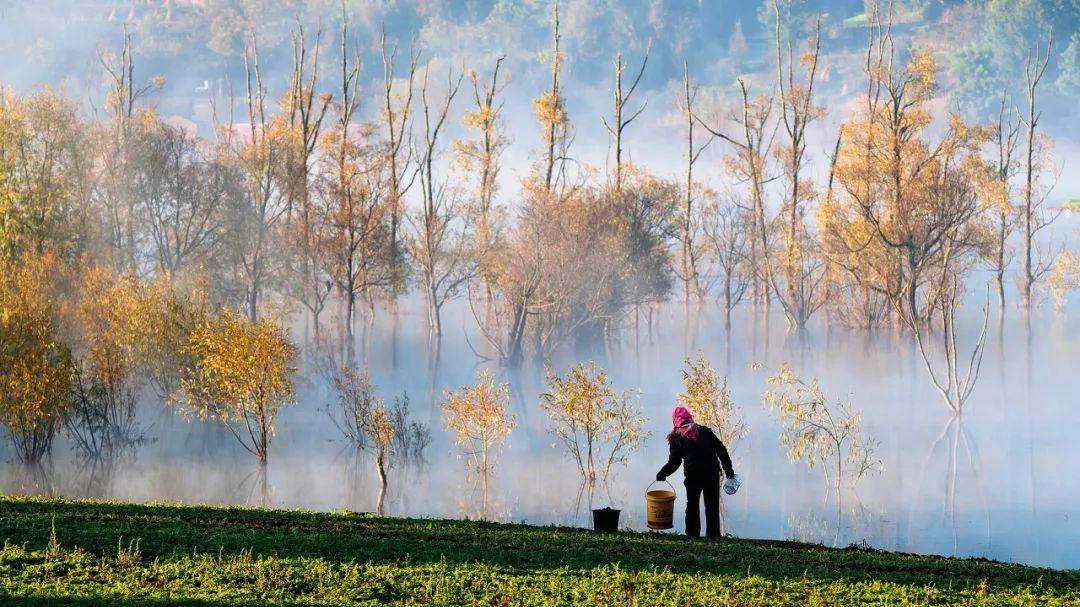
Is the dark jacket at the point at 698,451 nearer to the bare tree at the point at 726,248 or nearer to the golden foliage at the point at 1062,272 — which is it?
the bare tree at the point at 726,248

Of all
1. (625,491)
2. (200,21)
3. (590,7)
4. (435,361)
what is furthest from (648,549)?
(200,21)

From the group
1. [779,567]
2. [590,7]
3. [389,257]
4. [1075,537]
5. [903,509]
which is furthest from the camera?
[590,7]

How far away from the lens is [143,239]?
2019 inches

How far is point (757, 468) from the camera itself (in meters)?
31.7

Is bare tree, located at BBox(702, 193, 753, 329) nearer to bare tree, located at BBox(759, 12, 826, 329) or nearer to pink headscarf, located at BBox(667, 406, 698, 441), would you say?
bare tree, located at BBox(759, 12, 826, 329)

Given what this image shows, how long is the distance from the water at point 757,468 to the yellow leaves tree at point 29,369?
1138 mm

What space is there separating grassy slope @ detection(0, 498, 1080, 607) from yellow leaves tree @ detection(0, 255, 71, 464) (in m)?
13.4

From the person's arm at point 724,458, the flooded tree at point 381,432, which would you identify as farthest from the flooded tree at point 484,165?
the person's arm at point 724,458

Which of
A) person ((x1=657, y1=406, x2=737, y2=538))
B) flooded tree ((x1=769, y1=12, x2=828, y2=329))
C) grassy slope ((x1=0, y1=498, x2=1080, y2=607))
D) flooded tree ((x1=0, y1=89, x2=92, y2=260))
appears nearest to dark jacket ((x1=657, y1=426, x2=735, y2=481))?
person ((x1=657, y1=406, x2=737, y2=538))

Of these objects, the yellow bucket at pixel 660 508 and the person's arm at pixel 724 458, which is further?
the yellow bucket at pixel 660 508

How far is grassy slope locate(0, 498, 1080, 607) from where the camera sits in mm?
12227

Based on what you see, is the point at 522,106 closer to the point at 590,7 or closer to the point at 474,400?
the point at 590,7

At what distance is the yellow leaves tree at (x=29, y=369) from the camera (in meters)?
28.2

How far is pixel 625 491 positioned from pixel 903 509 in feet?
20.0
